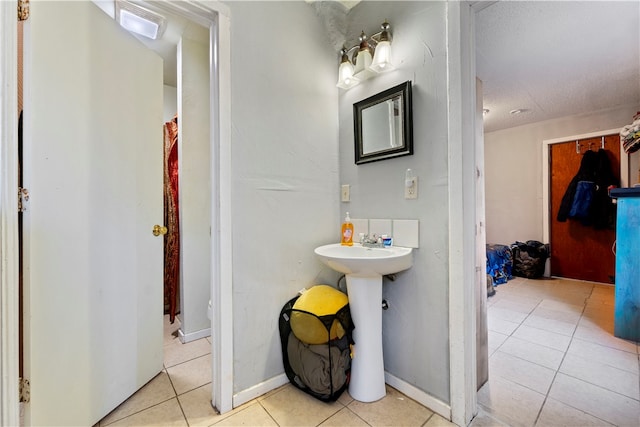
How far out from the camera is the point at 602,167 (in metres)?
3.40

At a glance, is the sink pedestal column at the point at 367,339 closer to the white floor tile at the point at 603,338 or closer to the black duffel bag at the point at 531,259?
the white floor tile at the point at 603,338

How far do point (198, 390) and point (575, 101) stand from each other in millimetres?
4687

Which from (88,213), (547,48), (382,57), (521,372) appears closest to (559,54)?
(547,48)

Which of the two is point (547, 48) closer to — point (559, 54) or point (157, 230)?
point (559, 54)

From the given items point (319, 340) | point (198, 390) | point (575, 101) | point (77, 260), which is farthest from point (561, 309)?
point (77, 260)

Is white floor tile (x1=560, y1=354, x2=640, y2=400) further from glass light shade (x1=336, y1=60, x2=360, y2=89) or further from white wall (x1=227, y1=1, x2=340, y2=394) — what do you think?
glass light shade (x1=336, y1=60, x2=360, y2=89)

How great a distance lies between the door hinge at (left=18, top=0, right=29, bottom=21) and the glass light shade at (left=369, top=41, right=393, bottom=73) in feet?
4.84

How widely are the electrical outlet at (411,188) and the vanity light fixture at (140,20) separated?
1933 millimetres

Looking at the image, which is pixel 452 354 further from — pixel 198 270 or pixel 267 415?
pixel 198 270

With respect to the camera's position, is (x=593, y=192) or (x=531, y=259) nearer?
(x=593, y=192)

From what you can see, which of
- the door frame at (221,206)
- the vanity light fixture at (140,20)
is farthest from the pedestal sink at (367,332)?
the vanity light fixture at (140,20)

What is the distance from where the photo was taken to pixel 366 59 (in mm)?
1541

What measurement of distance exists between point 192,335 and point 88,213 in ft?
4.24

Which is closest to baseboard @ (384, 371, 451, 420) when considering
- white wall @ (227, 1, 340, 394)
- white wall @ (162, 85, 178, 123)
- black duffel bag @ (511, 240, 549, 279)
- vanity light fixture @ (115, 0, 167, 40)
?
white wall @ (227, 1, 340, 394)
